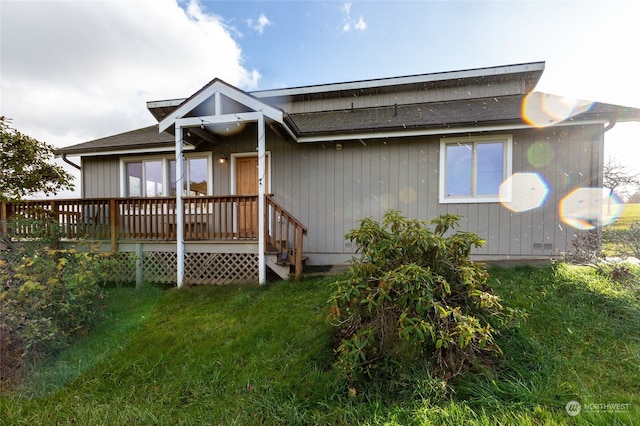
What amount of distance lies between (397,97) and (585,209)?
5.45m

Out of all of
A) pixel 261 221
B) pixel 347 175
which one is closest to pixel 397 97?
pixel 347 175

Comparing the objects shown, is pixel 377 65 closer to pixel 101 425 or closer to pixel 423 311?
pixel 423 311

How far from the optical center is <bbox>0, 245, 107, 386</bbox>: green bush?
2818 mm

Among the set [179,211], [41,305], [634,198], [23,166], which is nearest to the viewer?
[41,305]

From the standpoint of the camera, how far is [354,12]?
25.4ft

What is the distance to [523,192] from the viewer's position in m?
5.70

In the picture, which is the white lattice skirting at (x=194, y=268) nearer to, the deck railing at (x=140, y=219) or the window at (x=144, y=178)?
the deck railing at (x=140, y=219)

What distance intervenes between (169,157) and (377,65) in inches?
293

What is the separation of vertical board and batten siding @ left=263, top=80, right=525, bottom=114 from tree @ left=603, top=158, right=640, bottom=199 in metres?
13.2

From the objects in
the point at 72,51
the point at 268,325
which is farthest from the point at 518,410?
the point at 72,51

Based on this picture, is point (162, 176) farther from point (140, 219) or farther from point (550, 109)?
point (550, 109)

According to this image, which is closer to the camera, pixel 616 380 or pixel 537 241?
pixel 616 380

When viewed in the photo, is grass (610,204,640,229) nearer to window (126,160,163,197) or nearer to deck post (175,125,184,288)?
deck post (175,125,184,288)

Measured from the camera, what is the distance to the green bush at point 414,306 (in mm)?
2198
